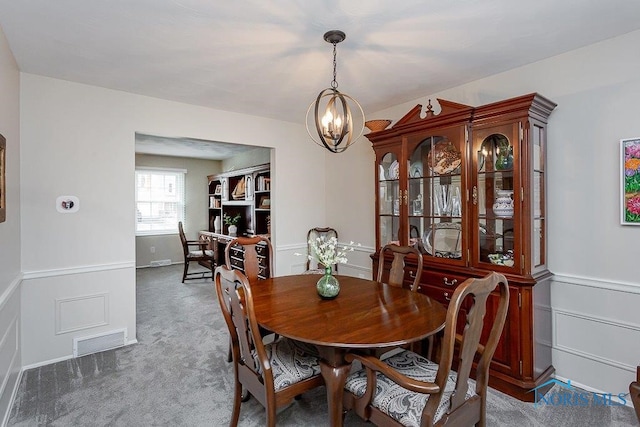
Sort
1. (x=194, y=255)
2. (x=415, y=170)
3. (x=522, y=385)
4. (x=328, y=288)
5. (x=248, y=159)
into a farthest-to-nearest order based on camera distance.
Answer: (x=248, y=159) → (x=194, y=255) → (x=415, y=170) → (x=522, y=385) → (x=328, y=288)

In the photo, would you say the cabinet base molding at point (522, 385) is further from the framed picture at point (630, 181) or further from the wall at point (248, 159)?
the wall at point (248, 159)

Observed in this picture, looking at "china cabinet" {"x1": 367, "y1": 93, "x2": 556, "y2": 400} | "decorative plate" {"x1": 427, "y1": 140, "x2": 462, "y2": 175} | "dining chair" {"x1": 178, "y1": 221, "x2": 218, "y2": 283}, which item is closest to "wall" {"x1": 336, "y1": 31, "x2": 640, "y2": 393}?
"china cabinet" {"x1": 367, "y1": 93, "x2": 556, "y2": 400}

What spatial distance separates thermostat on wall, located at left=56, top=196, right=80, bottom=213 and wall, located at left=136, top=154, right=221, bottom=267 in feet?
14.2

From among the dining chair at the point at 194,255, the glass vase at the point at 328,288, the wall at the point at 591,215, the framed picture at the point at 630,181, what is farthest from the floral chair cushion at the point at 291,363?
Result: the dining chair at the point at 194,255

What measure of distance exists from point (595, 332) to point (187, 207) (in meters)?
7.43

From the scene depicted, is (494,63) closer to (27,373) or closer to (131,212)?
(131,212)

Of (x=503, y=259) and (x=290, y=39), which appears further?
(x=503, y=259)

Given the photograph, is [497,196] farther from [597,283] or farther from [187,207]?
[187,207]

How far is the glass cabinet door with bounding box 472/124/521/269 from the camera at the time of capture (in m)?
2.44

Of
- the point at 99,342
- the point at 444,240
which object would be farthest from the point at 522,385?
the point at 99,342

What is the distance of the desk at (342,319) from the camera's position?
5.14ft

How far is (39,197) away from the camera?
286cm

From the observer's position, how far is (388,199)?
3424 mm

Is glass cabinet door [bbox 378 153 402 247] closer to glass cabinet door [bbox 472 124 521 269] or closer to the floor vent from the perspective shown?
glass cabinet door [bbox 472 124 521 269]
